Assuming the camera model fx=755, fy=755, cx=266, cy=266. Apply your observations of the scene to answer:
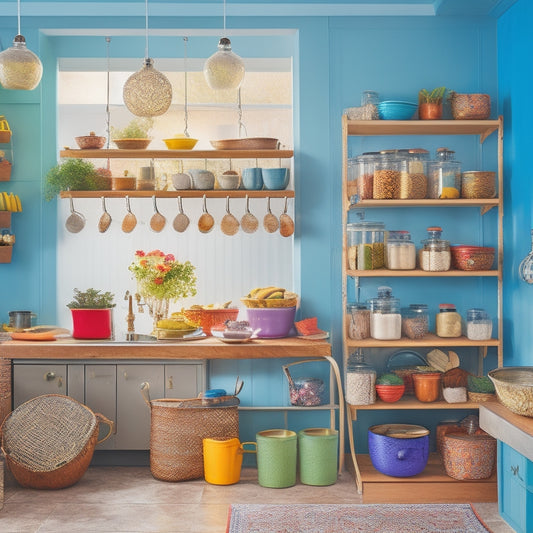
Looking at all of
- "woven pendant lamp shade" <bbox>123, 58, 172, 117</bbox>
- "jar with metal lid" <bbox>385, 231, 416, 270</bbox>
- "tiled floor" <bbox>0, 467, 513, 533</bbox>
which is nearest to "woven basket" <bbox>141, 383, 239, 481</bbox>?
"tiled floor" <bbox>0, 467, 513, 533</bbox>

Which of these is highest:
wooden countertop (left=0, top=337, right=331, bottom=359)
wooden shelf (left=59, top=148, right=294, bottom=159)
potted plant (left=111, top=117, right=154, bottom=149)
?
potted plant (left=111, top=117, right=154, bottom=149)

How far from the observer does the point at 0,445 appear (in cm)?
438

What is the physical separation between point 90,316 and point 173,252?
733 mm

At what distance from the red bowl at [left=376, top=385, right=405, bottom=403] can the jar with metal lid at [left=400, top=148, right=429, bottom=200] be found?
112 cm

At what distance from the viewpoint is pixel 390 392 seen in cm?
444

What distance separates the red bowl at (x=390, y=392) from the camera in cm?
443

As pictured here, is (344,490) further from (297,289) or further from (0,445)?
(0,445)

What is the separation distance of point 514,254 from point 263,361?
67.6 inches

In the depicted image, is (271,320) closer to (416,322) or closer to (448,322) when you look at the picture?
(416,322)

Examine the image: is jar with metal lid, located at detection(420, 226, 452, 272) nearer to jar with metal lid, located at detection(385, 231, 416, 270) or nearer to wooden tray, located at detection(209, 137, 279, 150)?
jar with metal lid, located at detection(385, 231, 416, 270)

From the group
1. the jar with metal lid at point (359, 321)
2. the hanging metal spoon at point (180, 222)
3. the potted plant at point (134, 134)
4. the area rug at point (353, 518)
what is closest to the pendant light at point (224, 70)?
the potted plant at point (134, 134)

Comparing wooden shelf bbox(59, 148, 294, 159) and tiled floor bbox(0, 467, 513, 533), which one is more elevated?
wooden shelf bbox(59, 148, 294, 159)

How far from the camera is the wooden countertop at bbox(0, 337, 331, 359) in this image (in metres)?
4.48

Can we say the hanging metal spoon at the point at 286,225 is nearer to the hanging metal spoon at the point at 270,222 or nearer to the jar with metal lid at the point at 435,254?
the hanging metal spoon at the point at 270,222
